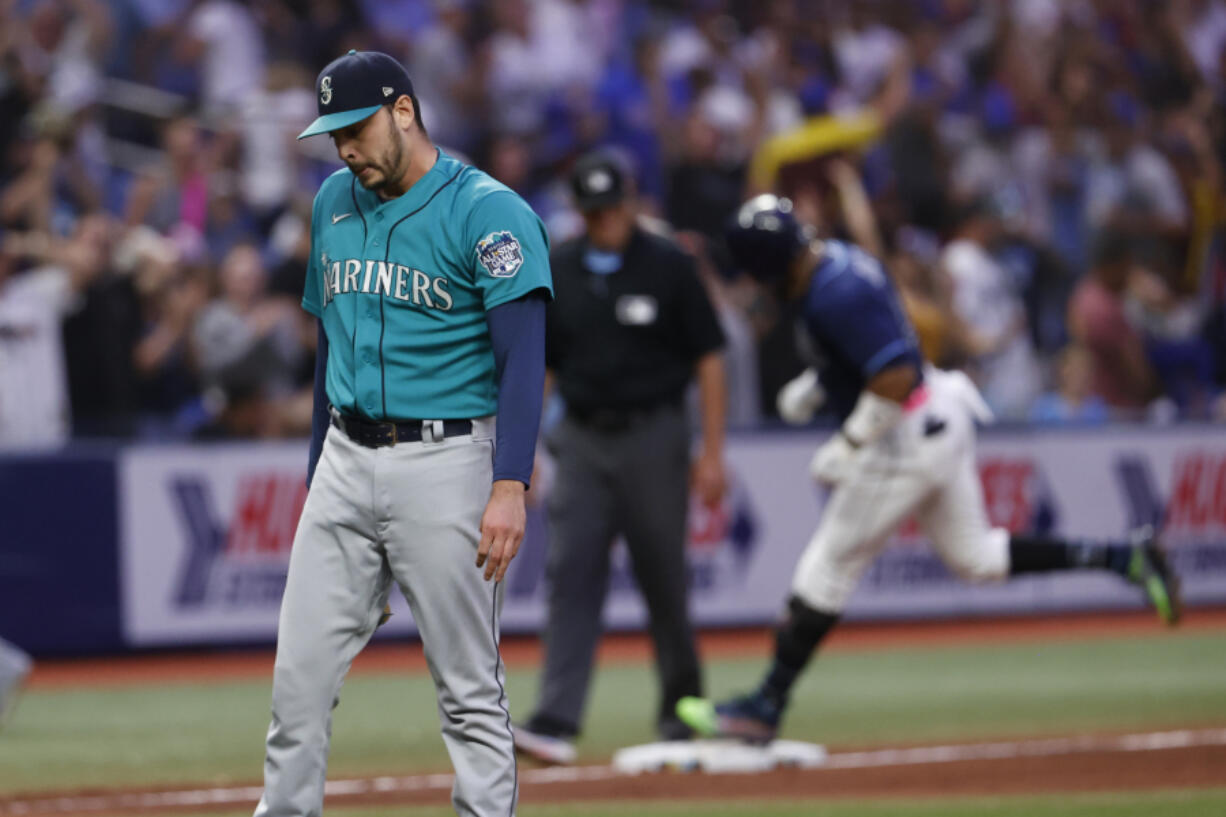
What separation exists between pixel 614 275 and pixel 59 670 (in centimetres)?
549

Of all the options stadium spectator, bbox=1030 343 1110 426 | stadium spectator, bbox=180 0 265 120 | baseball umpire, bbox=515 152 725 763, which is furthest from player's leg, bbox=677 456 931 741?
stadium spectator, bbox=180 0 265 120

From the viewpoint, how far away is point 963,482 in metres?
8.25

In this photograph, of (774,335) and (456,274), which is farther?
(774,335)

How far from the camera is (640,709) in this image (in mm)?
9867

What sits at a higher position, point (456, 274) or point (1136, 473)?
point (456, 274)

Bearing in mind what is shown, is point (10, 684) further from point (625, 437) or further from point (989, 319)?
point (989, 319)

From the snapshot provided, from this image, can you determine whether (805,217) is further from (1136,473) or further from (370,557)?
(370,557)

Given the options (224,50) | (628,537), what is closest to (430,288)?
(628,537)

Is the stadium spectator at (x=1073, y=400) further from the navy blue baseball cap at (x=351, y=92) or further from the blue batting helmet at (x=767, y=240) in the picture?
the navy blue baseball cap at (x=351, y=92)

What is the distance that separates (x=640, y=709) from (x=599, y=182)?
3.17 metres

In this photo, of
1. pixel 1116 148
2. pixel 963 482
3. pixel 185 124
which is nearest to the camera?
pixel 963 482

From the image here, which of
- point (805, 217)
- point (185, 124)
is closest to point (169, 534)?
point (185, 124)

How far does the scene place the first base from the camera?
7.75 m

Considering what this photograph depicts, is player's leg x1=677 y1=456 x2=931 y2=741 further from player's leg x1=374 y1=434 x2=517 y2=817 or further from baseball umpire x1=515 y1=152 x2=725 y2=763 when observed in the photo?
player's leg x1=374 y1=434 x2=517 y2=817
